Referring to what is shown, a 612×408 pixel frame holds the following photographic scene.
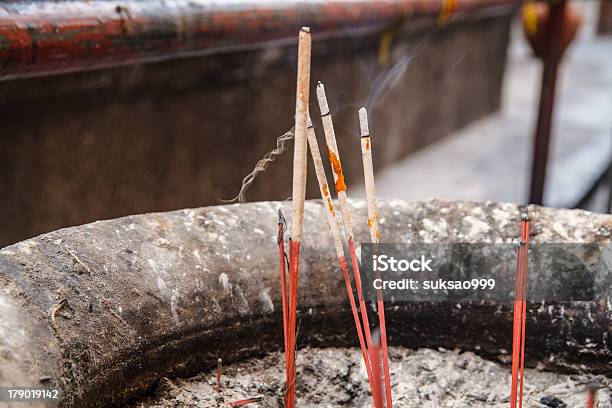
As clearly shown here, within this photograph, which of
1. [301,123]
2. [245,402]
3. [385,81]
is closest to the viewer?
[301,123]

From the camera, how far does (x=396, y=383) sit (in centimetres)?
128

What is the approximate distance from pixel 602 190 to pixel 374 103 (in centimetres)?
153

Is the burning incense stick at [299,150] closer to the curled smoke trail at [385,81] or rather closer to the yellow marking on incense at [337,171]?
the yellow marking on incense at [337,171]

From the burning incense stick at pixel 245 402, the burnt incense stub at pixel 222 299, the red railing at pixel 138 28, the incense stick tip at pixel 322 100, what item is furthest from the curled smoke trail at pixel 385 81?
the incense stick tip at pixel 322 100

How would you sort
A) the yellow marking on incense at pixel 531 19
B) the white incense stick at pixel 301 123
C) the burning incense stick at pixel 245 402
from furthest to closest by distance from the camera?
the yellow marking on incense at pixel 531 19, the burning incense stick at pixel 245 402, the white incense stick at pixel 301 123

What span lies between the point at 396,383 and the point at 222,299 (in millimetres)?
352

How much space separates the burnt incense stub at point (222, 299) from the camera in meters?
1.02

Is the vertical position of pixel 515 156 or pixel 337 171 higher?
pixel 515 156

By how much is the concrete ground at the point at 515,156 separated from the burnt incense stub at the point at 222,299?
2.55 m

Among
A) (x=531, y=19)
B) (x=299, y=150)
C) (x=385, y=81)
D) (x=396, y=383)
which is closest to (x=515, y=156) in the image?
(x=385, y=81)

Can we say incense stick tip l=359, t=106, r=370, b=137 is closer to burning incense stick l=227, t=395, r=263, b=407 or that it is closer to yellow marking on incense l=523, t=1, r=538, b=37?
burning incense stick l=227, t=395, r=263, b=407

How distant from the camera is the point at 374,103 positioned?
4.04m

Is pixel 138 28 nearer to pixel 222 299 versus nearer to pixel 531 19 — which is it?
pixel 222 299

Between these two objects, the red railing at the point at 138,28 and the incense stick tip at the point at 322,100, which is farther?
the red railing at the point at 138,28
